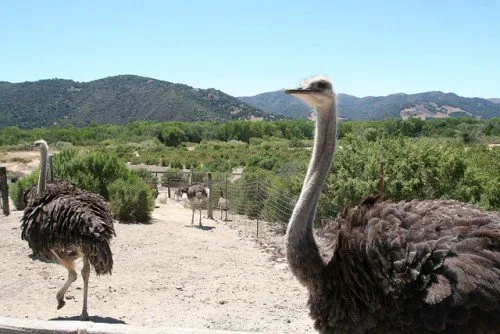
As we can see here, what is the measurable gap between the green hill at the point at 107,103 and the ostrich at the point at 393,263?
11591cm

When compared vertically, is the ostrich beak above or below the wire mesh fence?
above

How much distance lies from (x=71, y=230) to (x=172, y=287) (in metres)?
1.91

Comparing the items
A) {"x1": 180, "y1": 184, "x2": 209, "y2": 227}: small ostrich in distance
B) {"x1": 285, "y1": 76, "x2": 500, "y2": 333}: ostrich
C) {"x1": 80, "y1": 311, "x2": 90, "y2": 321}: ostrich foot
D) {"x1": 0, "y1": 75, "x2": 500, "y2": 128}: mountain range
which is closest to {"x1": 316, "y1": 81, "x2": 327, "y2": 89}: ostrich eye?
{"x1": 285, "y1": 76, "x2": 500, "y2": 333}: ostrich

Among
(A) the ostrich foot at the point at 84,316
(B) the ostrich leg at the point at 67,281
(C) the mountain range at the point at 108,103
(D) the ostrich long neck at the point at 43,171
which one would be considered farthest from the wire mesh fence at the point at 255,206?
(C) the mountain range at the point at 108,103

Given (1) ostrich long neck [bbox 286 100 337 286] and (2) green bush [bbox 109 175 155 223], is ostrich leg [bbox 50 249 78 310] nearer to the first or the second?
(1) ostrich long neck [bbox 286 100 337 286]

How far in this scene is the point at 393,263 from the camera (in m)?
2.79

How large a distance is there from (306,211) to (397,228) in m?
0.49

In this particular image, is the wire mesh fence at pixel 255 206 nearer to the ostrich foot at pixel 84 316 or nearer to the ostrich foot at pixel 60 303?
the ostrich foot at pixel 60 303

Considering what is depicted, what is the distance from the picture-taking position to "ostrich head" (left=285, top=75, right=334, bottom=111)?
3.00 meters

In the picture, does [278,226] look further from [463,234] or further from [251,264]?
[463,234]

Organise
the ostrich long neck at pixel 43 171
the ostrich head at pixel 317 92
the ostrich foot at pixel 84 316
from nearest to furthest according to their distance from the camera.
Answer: the ostrich head at pixel 317 92 → the ostrich foot at pixel 84 316 → the ostrich long neck at pixel 43 171

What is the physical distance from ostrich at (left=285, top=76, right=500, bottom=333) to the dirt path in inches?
94.7

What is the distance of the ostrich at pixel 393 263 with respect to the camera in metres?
2.62

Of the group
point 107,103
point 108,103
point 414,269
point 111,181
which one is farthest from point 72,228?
point 107,103
